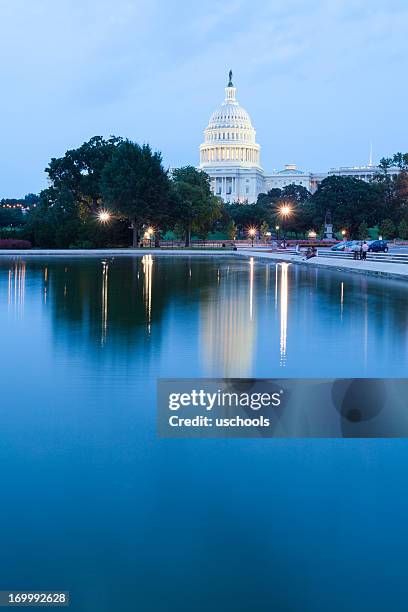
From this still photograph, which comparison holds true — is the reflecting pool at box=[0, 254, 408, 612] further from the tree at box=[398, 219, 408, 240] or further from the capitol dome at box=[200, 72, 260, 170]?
the capitol dome at box=[200, 72, 260, 170]

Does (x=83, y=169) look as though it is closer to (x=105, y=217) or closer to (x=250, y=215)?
(x=105, y=217)

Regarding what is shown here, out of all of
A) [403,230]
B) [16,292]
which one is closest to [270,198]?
[403,230]

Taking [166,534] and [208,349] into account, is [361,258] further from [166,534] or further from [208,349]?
[166,534]

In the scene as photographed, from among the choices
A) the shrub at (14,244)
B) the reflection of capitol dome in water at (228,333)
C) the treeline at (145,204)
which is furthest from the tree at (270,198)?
the reflection of capitol dome in water at (228,333)

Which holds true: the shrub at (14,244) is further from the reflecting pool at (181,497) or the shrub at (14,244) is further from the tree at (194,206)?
the reflecting pool at (181,497)

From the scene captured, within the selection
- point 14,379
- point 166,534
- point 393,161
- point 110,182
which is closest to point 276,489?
point 166,534

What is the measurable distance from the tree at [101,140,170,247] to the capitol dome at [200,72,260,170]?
3961 inches

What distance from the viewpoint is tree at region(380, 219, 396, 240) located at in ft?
309

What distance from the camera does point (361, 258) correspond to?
46.4 m

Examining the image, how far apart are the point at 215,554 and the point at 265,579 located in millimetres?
394

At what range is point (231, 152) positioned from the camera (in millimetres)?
183750

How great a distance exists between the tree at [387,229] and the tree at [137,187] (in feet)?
92.7

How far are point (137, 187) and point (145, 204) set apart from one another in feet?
6.21

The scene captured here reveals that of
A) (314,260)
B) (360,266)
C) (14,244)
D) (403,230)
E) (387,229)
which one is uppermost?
(387,229)
